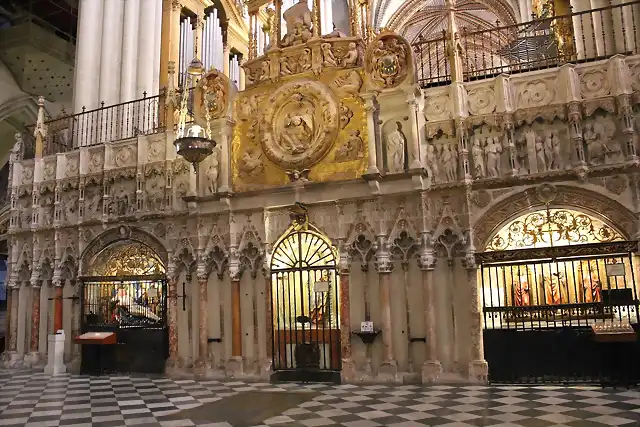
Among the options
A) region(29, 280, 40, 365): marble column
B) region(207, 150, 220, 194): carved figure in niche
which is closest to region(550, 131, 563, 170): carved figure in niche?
region(207, 150, 220, 194): carved figure in niche

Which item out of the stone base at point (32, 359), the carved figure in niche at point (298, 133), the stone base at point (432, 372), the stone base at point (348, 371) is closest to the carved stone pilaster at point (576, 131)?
the stone base at point (432, 372)

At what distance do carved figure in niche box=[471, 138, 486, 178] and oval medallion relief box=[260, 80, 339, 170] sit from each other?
8.72ft

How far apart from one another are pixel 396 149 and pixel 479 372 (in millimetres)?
4171

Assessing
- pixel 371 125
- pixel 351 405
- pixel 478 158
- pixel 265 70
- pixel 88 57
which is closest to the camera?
pixel 351 405

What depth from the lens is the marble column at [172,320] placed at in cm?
1131

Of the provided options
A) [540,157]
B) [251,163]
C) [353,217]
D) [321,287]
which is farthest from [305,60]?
[540,157]

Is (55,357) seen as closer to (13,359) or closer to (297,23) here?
(13,359)

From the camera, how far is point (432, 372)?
9.15 metres

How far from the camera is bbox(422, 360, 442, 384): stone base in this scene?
9.13m

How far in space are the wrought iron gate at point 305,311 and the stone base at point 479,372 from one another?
2.33 meters

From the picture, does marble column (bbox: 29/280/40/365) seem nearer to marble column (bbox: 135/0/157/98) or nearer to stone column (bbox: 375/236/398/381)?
marble column (bbox: 135/0/157/98)

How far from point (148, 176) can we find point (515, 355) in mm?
8579

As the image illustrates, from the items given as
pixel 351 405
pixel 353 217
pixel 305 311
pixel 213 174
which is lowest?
pixel 351 405

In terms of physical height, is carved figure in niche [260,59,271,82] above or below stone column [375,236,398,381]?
above
